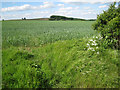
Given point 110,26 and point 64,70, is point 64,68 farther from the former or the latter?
point 110,26

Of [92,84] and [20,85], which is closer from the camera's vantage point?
[20,85]

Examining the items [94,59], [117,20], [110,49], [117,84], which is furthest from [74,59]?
[117,20]

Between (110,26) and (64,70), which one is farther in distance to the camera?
(110,26)

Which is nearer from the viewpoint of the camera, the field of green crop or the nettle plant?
the field of green crop

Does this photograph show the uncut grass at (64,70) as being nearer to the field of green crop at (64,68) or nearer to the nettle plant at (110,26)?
the field of green crop at (64,68)

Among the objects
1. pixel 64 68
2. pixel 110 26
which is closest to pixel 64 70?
pixel 64 68

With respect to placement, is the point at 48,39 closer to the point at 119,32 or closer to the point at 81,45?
the point at 81,45

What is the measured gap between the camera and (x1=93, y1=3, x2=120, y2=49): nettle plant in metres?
5.96

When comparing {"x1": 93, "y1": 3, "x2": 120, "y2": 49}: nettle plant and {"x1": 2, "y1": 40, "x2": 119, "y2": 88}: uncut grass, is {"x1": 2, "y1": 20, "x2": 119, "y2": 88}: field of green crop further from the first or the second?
{"x1": 93, "y1": 3, "x2": 120, "y2": 49}: nettle plant

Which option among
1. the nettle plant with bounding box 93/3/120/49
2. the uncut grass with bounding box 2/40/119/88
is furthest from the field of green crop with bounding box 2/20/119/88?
the nettle plant with bounding box 93/3/120/49

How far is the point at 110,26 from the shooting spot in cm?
607

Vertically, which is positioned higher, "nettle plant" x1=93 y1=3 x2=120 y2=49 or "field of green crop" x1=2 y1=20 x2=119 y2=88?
"nettle plant" x1=93 y1=3 x2=120 y2=49

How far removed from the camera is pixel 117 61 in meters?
5.23

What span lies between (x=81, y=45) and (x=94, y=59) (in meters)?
1.49
